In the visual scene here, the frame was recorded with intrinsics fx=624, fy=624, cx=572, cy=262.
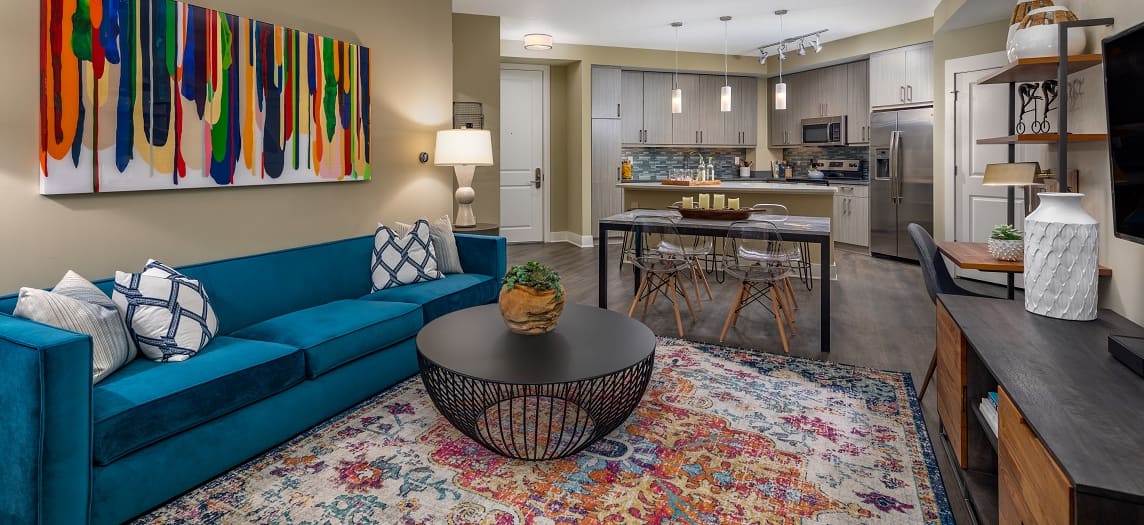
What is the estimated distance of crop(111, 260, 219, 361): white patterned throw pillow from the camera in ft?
7.28

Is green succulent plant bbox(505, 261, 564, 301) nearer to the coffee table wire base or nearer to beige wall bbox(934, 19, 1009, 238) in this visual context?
the coffee table wire base

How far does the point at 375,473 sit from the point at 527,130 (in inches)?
266

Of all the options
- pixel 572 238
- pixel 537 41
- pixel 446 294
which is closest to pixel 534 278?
pixel 446 294

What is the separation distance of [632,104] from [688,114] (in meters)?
0.84

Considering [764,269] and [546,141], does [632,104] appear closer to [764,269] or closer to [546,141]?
[546,141]

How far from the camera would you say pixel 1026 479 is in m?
1.31

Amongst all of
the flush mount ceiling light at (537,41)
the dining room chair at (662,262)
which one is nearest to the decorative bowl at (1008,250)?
the dining room chair at (662,262)

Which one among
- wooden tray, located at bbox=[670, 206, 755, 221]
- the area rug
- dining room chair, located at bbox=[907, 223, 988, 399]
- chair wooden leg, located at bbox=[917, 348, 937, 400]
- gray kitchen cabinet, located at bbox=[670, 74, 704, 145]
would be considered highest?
gray kitchen cabinet, located at bbox=[670, 74, 704, 145]

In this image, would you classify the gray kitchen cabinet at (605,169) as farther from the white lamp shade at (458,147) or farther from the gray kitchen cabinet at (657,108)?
the white lamp shade at (458,147)

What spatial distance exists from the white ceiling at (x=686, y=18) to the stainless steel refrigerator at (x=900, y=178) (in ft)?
3.68

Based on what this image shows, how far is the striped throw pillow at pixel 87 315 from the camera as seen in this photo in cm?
191

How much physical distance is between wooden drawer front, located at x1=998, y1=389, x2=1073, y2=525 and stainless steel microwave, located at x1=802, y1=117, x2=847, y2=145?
713cm

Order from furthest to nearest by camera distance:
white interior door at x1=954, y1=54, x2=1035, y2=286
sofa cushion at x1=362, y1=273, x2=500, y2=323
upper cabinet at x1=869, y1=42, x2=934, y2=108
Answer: upper cabinet at x1=869, y1=42, x2=934, y2=108
white interior door at x1=954, y1=54, x2=1035, y2=286
sofa cushion at x1=362, y1=273, x2=500, y2=323

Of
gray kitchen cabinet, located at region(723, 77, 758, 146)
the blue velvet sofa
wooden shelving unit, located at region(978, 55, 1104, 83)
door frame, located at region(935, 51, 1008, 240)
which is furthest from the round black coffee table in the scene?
gray kitchen cabinet, located at region(723, 77, 758, 146)
